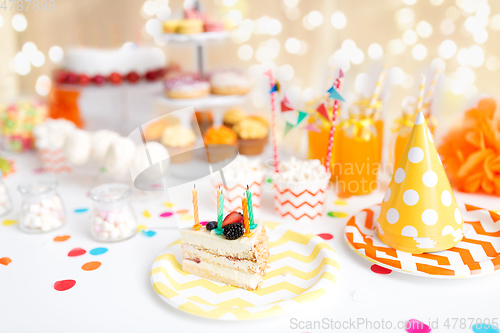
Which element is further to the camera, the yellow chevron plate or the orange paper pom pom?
the orange paper pom pom

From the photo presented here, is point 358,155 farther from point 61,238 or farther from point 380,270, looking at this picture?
point 61,238

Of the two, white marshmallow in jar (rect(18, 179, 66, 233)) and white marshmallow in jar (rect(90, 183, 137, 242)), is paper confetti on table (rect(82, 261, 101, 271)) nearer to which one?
white marshmallow in jar (rect(90, 183, 137, 242))

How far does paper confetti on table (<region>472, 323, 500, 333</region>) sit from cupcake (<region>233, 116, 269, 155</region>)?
3.38ft

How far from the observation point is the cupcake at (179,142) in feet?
4.63

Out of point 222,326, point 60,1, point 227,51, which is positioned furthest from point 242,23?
point 222,326

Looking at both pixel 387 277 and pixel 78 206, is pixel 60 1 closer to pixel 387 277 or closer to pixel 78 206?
pixel 78 206

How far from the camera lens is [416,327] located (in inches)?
31.0

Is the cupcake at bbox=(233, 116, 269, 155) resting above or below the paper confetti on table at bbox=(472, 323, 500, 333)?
above

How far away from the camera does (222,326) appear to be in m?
0.80

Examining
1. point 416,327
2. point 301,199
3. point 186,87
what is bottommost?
point 416,327

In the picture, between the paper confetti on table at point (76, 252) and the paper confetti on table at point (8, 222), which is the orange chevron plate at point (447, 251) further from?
the paper confetti on table at point (8, 222)

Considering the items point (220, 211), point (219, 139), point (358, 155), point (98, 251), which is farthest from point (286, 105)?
point (98, 251)

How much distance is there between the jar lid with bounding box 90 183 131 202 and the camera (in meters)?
1.09

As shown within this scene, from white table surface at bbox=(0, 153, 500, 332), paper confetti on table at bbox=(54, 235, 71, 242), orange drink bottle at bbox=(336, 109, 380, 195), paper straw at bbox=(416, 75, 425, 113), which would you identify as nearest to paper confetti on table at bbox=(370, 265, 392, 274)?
white table surface at bbox=(0, 153, 500, 332)
